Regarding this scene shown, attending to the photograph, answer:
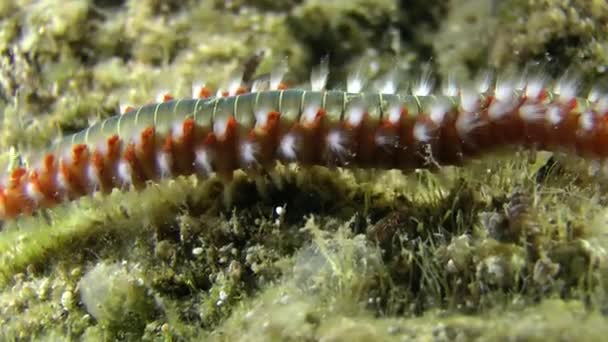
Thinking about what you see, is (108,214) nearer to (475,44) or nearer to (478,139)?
(478,139)

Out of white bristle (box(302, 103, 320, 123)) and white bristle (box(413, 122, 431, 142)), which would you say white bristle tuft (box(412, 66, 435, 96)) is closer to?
white bristle (box(413, 122, 431, 142))

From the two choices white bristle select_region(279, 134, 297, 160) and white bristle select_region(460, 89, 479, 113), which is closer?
white bristle select_region(460, 89, 479, 113)

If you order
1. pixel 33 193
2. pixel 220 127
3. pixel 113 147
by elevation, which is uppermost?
pixel 220 127

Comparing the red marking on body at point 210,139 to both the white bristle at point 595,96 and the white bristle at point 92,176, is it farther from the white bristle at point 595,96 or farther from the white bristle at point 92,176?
the white bristle at point 595,96

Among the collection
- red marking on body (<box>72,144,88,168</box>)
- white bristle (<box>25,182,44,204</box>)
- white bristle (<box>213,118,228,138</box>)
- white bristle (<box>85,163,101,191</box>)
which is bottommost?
white bristle (<box>25,182,44,204</box>)

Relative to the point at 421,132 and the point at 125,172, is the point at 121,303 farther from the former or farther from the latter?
the point at 421,132

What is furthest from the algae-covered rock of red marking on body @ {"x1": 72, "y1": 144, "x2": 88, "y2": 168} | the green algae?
red marking on body @ {"x1": 72, "y1": 144, "x2": 88, "y2": 168}

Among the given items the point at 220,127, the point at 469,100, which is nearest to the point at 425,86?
the point at 469,100

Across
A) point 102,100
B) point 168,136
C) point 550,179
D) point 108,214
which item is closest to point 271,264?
point 168,136
